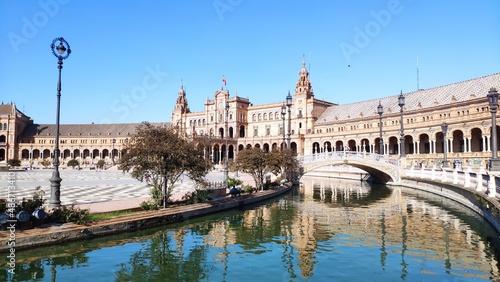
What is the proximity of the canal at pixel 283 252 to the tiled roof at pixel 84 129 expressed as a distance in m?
104

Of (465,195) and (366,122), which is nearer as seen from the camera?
(465,195)

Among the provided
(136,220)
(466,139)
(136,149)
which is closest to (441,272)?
(136,220)

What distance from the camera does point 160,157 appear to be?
16828mm

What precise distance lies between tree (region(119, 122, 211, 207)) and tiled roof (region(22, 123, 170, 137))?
101 m

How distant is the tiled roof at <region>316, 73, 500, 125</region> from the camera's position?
188ft

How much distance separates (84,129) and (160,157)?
111068 mm

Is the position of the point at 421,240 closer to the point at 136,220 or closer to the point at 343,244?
the point at 343,244

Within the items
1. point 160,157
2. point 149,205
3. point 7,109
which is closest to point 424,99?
point 160,157

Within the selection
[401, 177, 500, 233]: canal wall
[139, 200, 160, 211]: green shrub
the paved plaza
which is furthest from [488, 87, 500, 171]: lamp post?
[139, 200, 160, 211]: green shrub

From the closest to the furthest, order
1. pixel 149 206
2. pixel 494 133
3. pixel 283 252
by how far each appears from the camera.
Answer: pixel 283 252 < pixel 149 206 < pixel 494 133

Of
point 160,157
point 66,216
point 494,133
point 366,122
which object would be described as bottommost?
point 66,216

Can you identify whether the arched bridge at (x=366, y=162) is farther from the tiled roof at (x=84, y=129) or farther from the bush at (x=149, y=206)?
the tiled roof at (x=84, y=129)

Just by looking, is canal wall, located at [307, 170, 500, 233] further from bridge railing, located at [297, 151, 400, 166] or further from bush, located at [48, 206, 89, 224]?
bush, located at [48, 206, 89, 224]

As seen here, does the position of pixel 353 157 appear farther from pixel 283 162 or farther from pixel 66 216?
pixel 66 216
